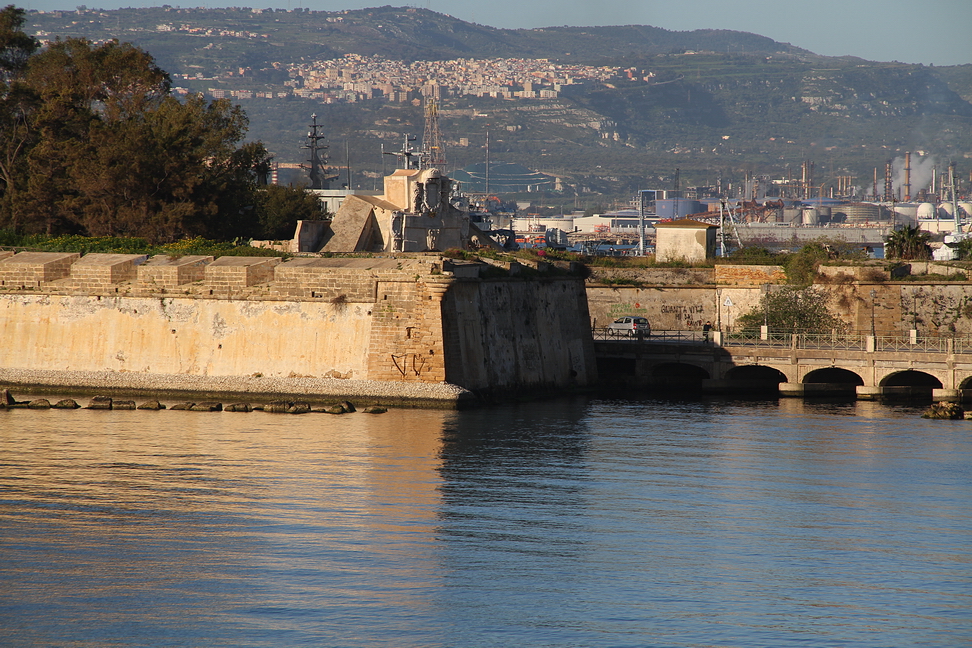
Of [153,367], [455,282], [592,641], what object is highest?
[455,282]

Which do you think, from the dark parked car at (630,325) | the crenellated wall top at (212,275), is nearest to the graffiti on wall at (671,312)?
the dark parked car at (630,325)

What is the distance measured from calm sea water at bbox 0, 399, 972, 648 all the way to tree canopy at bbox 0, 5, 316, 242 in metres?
20.0

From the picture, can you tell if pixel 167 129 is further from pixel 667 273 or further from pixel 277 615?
pixel 277 615

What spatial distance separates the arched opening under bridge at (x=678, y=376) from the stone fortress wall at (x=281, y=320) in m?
5.37

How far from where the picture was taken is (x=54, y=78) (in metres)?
63.4

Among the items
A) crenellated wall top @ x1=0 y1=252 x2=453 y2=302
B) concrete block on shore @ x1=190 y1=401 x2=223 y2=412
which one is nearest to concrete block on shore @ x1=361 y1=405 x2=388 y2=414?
crenellated wall top @ x1=0 y1=252 x2=453 y2=302

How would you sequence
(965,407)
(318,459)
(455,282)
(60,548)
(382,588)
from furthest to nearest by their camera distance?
(965,407) < (455,282) < (318,459) < (60,548) < (382,588)

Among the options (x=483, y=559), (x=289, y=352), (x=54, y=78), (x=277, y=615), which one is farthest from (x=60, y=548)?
(x=54, y=78)

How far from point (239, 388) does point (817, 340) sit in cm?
2667

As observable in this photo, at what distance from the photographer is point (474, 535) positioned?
2522 centimetres

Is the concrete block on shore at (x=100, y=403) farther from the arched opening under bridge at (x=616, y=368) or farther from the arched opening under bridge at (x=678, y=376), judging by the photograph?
the arched opening under bridge at (x=678, y=376)

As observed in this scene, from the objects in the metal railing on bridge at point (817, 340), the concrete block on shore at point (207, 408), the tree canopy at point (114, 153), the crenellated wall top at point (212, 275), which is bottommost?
the concrete block on shore at point (207, 408)

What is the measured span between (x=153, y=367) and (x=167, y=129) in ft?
54.1

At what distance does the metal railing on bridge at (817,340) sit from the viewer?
160 feet
